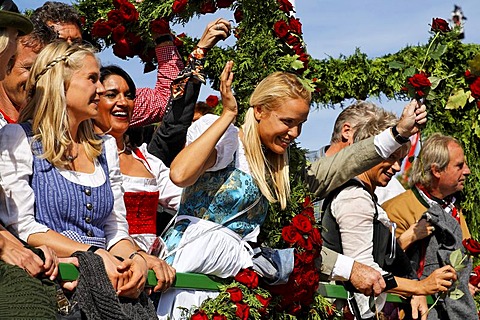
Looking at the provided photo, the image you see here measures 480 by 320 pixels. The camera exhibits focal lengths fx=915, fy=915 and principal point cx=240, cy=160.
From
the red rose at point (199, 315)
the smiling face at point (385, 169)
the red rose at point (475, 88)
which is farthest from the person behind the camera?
the red rose at point (475, 88)

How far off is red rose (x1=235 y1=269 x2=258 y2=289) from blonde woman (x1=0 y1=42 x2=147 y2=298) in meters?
0.60

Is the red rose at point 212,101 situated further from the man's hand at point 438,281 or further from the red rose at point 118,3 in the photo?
the man's hand at point 438,281

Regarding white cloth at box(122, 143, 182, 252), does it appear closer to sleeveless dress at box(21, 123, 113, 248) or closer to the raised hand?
the raised hand

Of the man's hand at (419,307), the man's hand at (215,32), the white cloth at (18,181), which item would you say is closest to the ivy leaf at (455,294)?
the man's hand at (419,307)

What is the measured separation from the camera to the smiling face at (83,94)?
3.72 metres

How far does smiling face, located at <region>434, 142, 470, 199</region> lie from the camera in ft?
19.8

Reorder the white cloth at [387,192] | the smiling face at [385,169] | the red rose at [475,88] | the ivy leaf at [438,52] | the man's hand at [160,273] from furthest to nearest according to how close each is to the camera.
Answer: the white cloth at [387,192] → the red rose at [475,88] → the ivy leaf at [438,52] → the smiling face at [385,169] → the man's hand at [160,273]

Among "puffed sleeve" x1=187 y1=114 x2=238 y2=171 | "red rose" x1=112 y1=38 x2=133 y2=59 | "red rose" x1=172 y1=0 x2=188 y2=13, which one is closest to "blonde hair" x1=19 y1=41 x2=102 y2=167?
"puffed sleeve" x1=187 y1=114 x2=238 y2=171

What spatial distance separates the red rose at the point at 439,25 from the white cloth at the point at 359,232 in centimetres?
146

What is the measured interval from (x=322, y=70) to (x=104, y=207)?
3.59 m

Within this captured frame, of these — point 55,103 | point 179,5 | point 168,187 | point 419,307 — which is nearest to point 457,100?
point 419,307

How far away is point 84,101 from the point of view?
3729 millimetres

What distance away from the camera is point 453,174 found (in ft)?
19.9

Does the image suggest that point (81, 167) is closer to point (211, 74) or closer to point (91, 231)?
point (91, 231)
